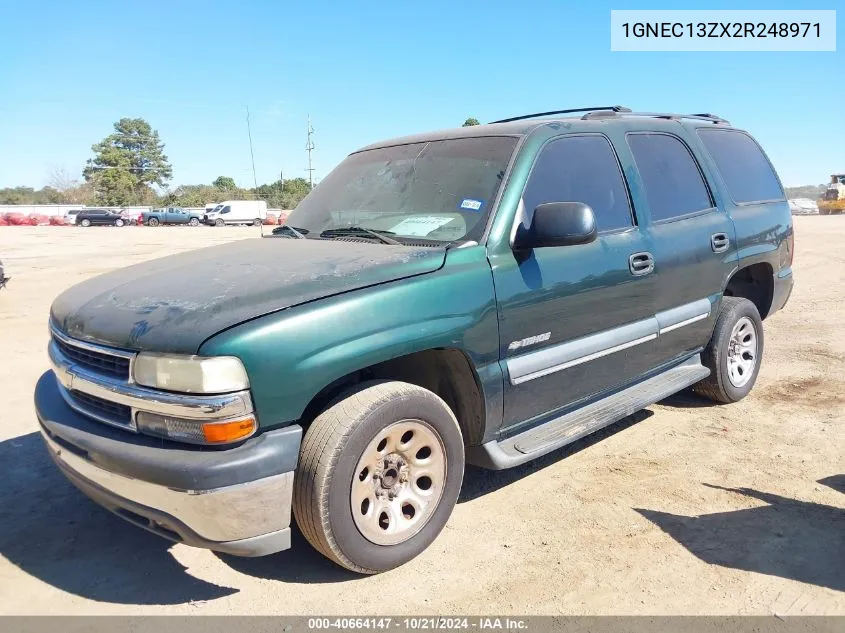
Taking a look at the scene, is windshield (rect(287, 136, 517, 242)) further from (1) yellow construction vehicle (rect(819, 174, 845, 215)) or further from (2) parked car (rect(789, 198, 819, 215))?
(2) parked car (rect(789, 198, 819, 215))

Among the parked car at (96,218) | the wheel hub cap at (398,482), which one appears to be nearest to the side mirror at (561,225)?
the wheel hub cap at (398,482)

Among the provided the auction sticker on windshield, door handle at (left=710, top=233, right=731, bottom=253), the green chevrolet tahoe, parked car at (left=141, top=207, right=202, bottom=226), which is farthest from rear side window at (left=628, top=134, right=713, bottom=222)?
parked car at (left=141, top=207, right=202, bottom=226)

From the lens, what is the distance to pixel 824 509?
3.24 meters

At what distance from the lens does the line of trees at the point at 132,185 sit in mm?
71938

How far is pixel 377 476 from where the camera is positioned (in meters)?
2.77

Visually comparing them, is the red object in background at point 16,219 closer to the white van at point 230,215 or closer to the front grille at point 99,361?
the white van at point 230,215

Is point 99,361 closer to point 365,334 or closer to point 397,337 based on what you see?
point 365,334

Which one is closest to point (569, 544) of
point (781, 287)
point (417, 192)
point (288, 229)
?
point (417, 192)

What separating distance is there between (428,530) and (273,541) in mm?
754

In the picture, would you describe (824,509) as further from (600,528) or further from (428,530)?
(428,530)

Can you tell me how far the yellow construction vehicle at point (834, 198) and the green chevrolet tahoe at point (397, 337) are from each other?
154 feet

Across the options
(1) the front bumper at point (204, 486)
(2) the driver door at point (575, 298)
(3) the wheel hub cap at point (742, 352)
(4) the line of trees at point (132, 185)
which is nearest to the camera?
(1) the front bumper at point (204, 486)

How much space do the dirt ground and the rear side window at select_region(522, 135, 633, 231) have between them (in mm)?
1464
